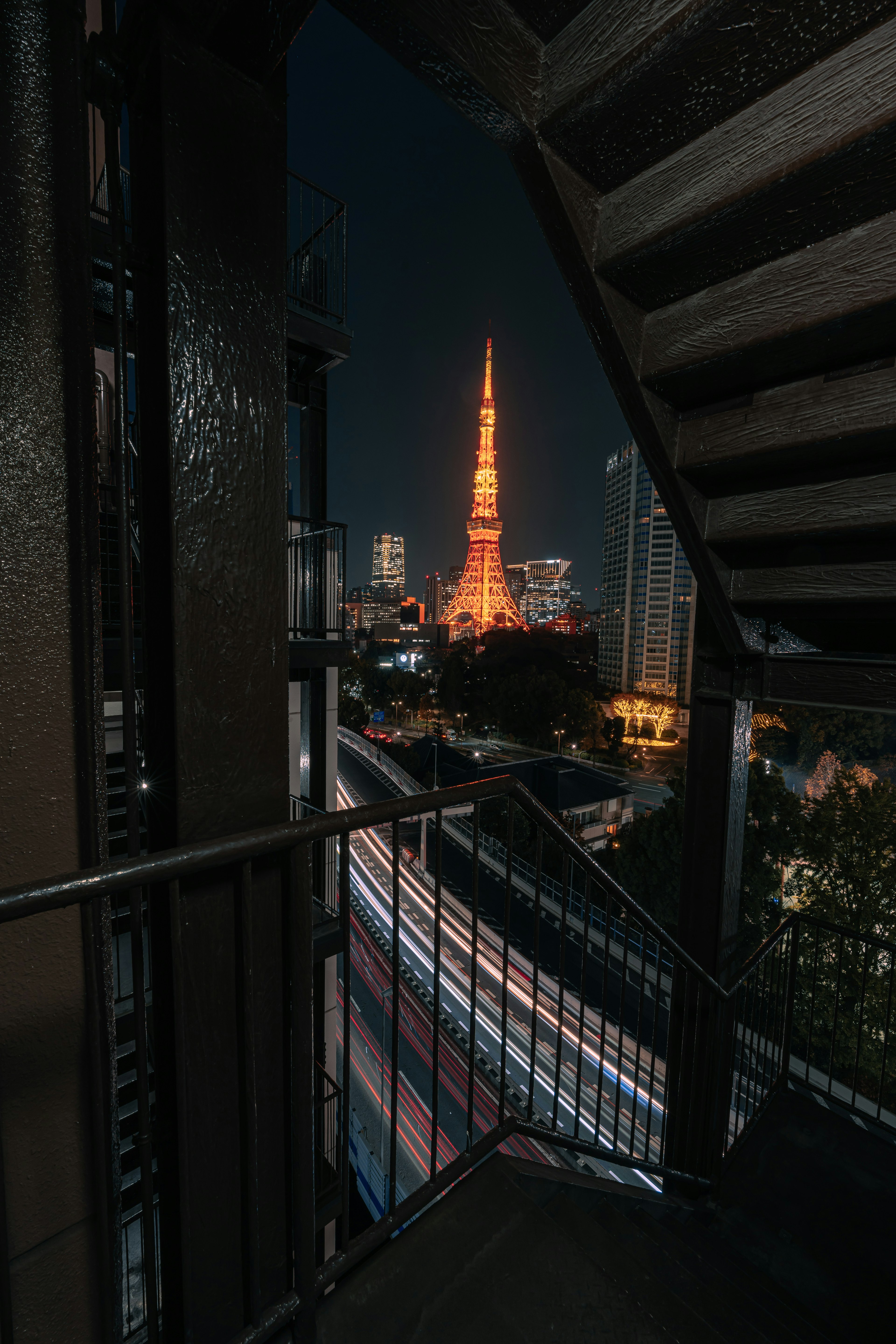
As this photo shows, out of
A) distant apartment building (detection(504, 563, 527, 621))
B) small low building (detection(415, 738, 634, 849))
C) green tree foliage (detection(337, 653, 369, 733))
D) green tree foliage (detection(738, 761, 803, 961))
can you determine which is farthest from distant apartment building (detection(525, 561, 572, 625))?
green tree foliage (detection(738, 761, 803, 961))

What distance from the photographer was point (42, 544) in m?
1.06

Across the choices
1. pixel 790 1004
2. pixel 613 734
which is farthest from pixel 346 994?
pixel 613 734

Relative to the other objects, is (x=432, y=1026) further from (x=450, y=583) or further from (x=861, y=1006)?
(x=450, y=583)

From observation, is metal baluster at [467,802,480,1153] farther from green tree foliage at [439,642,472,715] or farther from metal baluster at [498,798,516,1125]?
green tree foliage at [439,642,472,715]

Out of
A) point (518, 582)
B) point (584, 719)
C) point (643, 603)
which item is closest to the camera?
point (584, 719)

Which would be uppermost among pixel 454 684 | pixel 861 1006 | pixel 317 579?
pixel 317 579

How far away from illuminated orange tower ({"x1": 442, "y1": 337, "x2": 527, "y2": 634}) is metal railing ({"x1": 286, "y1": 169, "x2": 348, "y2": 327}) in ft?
175

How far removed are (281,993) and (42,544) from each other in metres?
1.02

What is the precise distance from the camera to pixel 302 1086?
44.9 inches

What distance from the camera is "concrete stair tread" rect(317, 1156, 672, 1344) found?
1.15 metres

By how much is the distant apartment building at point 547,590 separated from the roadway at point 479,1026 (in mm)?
86696

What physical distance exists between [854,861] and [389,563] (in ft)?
537

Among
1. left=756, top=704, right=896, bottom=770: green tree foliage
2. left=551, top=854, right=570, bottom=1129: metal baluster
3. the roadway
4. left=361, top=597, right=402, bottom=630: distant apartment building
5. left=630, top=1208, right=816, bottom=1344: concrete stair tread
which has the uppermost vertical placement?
left=361, top=597, right=402, bottom=630: distant apartment building

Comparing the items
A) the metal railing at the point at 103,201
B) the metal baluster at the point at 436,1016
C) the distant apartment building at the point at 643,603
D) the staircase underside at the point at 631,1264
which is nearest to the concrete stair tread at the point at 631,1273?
the staircase underside at the point at 631,1264
